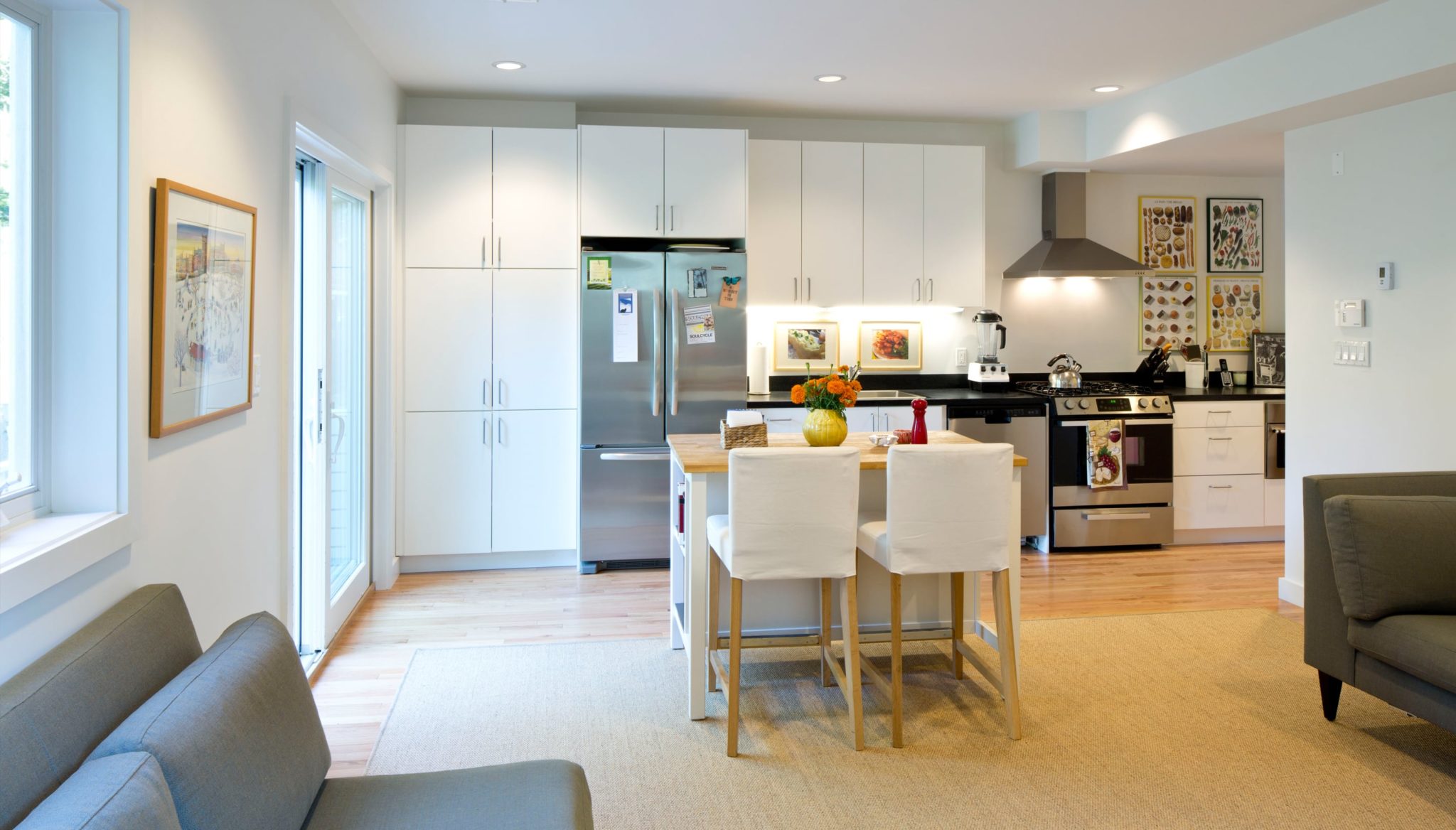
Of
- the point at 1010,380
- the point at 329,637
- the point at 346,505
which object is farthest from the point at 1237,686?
the point at 346,505

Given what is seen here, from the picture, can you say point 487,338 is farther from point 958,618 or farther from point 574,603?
point 958,618

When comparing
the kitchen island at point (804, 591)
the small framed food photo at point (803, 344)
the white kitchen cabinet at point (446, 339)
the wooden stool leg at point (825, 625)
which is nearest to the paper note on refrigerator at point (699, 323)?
the small framed food photo at point (803, 344)

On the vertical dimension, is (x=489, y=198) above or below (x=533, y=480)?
above

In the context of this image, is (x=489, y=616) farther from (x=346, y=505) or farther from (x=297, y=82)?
(x=297, y=82)

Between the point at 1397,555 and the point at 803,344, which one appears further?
the point at 803,344

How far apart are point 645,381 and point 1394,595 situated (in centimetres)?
347

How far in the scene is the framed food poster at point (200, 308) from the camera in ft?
7.59

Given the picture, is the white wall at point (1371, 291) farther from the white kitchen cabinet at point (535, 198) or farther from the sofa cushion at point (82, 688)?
the sofa cushion at point (82, 688)

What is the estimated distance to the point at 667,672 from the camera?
386 cm

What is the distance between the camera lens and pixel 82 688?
1.67 m

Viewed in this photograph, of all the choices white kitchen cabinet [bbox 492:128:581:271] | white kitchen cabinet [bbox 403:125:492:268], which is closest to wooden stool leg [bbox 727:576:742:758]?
white kitchen cabinet [bbox 492:128:581:271]

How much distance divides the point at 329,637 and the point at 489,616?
2.48 ft

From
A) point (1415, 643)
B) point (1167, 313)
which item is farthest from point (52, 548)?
point (1167, 313)

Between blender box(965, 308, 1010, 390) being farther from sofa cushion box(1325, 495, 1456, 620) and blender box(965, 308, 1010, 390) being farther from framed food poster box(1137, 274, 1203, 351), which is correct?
sofa cushion box(1325, 495, 1456, 620)
